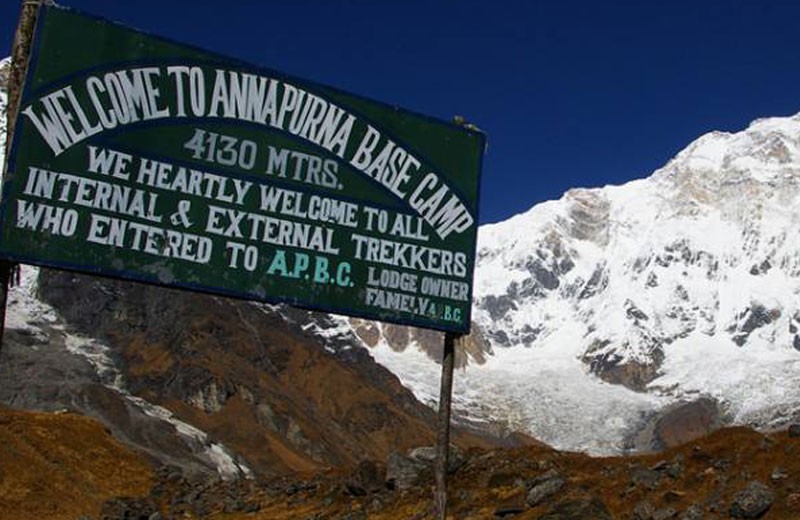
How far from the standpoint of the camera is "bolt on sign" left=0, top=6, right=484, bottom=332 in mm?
11688

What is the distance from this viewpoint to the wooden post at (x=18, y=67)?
11442 mm

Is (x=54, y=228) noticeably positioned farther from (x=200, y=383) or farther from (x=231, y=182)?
(x=200, y=383)

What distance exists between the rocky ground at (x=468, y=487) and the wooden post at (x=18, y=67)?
15042mm

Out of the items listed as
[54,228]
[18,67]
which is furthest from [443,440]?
[18,67]

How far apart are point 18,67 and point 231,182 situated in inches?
118

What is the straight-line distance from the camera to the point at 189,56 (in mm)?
12688

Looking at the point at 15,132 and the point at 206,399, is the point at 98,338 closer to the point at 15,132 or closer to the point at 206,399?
the point at 206,399

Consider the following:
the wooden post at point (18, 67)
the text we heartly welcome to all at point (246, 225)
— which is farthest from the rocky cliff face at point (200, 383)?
the wooden post at point (18, 67)

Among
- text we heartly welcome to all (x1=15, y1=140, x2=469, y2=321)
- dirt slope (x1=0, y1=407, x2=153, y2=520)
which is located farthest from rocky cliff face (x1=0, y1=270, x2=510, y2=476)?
text we heartly welcome to all (x1=15, y1=140, x2=469, y2=321)

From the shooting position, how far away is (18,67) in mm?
11570

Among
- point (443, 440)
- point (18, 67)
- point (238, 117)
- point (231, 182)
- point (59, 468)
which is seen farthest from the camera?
point (59, 468)

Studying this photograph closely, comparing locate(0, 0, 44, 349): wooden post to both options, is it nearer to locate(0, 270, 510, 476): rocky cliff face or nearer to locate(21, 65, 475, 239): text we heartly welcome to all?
locate(21, 65, 475, 239): text we heartly welcome to all

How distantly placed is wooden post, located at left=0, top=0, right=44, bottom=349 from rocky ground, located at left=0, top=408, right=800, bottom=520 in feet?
49.4

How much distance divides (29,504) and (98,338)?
377 ft
